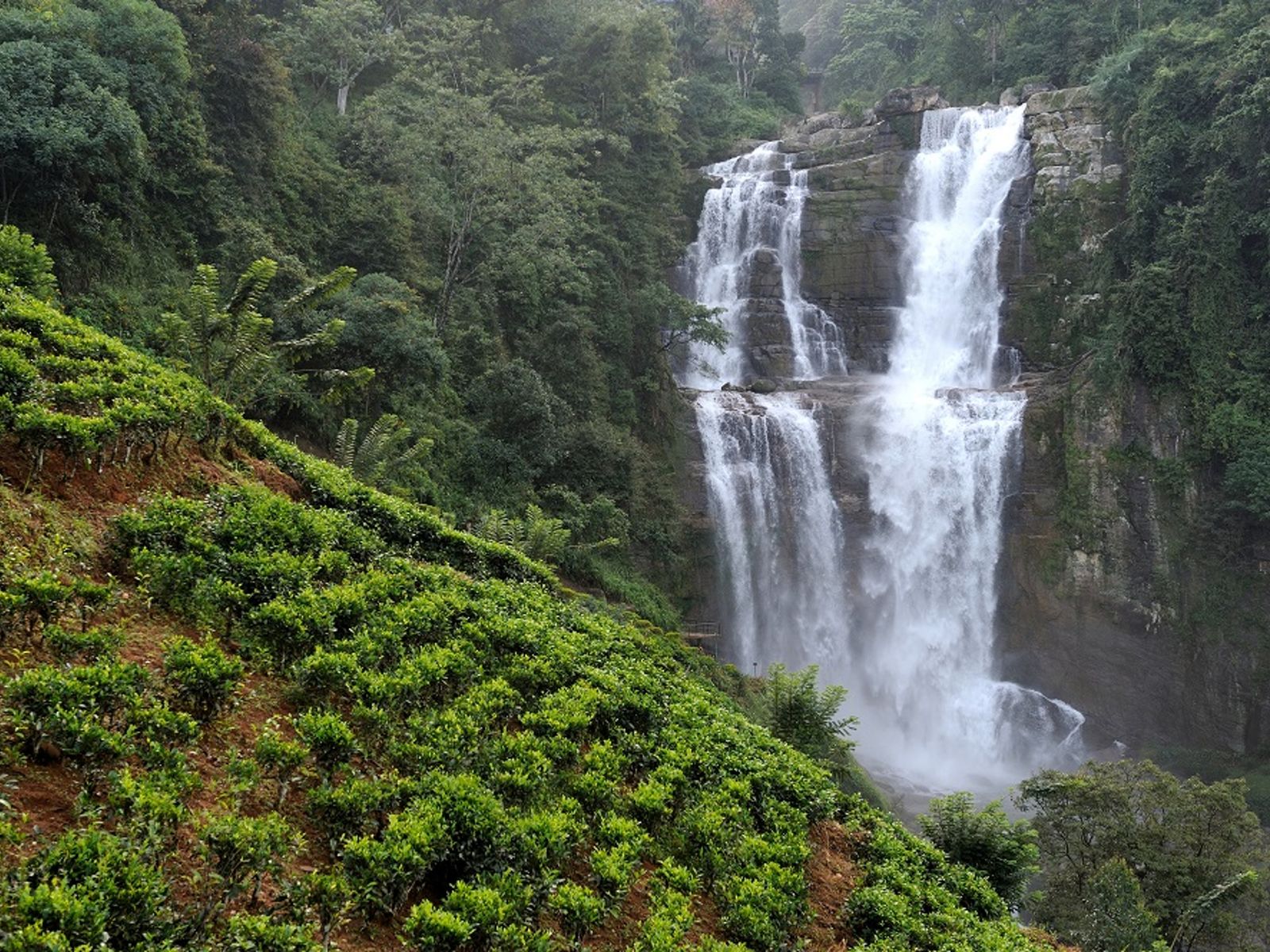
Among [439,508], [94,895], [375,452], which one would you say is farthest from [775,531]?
[94,895]

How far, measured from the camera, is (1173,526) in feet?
69.4

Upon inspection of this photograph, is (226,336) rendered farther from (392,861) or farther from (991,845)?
(991,845)

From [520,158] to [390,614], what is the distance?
730 inches

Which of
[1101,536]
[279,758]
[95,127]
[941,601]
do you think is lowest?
[941,601]

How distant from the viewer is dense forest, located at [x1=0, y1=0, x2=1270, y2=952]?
381cm

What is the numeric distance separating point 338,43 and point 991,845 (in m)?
23.9

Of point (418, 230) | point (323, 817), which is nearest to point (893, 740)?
point (418, 230)

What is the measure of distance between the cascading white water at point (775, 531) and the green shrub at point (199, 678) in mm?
18584

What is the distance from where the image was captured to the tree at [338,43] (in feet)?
70.2

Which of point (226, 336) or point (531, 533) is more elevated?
point (226, 336)

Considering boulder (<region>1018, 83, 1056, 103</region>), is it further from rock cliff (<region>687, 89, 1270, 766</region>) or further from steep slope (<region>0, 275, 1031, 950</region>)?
steep slope (<region>0, 275, 1031, 950</region>)

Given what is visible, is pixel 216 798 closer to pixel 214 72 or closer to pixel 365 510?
pixel 365 510

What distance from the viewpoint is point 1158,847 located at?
11.4 meters

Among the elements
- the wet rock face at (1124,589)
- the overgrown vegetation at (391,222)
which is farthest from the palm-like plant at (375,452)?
the wet rock face at (1124,589)
